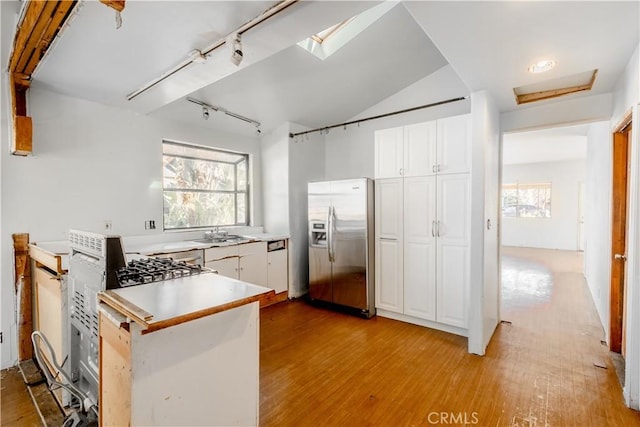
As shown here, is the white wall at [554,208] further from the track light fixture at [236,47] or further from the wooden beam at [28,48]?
the wooden beam at [28,48]

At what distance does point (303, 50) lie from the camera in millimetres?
2969

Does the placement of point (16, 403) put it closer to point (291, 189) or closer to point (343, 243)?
point (343, 243)

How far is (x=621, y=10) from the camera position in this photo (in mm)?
1632

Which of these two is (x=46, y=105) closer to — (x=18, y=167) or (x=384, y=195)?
(x=18, y=167)

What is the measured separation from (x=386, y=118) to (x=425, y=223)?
195cm

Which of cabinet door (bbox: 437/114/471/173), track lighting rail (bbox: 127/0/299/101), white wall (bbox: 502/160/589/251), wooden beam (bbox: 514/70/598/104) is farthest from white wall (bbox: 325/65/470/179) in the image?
white wall (bbox: 502/160/589/251)

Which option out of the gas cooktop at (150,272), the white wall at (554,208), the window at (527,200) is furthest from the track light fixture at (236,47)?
the window at (527,200)

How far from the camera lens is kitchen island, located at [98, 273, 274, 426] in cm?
116

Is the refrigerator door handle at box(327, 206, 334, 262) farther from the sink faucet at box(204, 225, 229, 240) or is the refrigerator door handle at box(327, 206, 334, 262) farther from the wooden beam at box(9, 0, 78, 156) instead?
the wooden beam at box(9, 0, 78, 156)

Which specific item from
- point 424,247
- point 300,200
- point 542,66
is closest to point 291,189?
point 300,200

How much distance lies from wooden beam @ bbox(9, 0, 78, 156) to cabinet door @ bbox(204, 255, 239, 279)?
193 cm

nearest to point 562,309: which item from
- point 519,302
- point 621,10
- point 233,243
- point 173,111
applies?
point 519,302

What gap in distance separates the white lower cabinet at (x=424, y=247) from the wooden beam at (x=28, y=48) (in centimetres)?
312

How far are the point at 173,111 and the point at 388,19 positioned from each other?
2606mm
